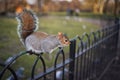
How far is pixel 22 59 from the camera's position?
12.1ft

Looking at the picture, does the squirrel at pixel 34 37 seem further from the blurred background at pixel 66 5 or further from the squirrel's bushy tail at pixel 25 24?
the blurred background at pixel 66 5

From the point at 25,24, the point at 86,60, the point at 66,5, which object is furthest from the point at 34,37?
the point at 66,5

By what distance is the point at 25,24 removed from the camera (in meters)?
1.69

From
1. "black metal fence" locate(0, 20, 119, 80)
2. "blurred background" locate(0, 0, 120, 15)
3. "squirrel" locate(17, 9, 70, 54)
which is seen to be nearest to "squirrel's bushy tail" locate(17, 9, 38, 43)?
"squirrel" locate(17, 9, 70, 54)

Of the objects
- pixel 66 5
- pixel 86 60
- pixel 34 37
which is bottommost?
pixel 86 60

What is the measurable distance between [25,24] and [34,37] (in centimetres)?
13

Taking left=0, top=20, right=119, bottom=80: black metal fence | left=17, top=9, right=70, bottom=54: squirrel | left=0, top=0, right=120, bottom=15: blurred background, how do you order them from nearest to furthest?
left=17, top=9, right=70, bottom=54: squirrel, left=0, top=20, right=119, bottom=80: black metal fence, left=0, top=0, right=120, bottom=15: blurred background

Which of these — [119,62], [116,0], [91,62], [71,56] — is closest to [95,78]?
[91,62]

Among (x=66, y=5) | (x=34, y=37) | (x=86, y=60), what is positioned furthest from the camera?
(x=66, y=5)

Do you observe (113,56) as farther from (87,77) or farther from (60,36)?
(60,36)

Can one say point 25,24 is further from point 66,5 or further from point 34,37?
point 66,5

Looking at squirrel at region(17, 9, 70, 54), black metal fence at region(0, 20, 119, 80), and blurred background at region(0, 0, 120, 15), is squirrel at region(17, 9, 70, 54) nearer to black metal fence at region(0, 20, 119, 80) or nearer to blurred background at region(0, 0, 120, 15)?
black metal fence at region(0, 20, 119, 80)

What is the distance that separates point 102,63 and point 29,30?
2.73m

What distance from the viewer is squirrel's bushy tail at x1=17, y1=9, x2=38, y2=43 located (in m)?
1.68
